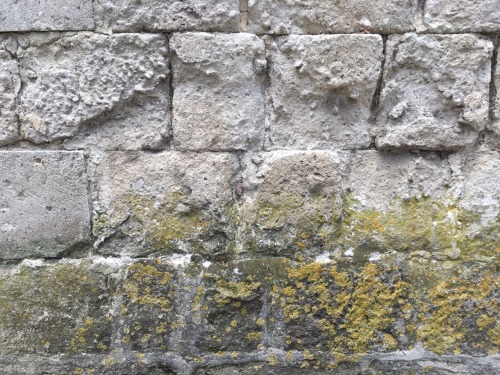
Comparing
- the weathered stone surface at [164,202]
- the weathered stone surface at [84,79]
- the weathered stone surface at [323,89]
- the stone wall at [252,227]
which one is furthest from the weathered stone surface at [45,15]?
the weathered stone surface at [323,89]

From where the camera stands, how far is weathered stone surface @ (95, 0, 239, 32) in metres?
1.36

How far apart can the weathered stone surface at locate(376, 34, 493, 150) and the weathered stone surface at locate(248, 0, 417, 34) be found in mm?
60

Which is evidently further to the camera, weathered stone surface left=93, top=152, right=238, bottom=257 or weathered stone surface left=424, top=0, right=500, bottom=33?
weathered stone surface left=93, top=152, right=238, bottom=257

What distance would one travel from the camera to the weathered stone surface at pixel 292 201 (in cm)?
145

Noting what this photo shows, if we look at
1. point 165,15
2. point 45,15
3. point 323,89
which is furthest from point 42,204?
point 323,89

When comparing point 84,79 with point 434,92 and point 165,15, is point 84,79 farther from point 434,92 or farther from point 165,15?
point 434,92

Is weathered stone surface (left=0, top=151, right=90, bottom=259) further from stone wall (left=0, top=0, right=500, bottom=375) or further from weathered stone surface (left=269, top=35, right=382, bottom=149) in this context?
weathered stone surface (left=269, top=35, right=382, bottom=149)

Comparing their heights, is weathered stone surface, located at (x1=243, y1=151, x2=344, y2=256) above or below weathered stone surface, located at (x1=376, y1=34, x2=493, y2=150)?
below

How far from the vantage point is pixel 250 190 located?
4.85ft

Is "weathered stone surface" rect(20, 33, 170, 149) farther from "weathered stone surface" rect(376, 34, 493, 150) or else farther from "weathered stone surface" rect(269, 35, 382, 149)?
"weathered stone surface" rect(376, 34, 493, 150)

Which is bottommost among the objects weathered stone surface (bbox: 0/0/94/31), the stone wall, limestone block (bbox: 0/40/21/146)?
the stone wall

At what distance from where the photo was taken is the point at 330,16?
1387mm

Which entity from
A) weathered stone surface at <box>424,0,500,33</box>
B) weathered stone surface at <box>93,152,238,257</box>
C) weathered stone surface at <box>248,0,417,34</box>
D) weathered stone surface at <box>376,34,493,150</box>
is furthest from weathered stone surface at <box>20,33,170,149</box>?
weathered stone surface at <box>424,0,500,33</box>

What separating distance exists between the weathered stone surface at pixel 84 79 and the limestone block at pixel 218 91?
0.07 metres
